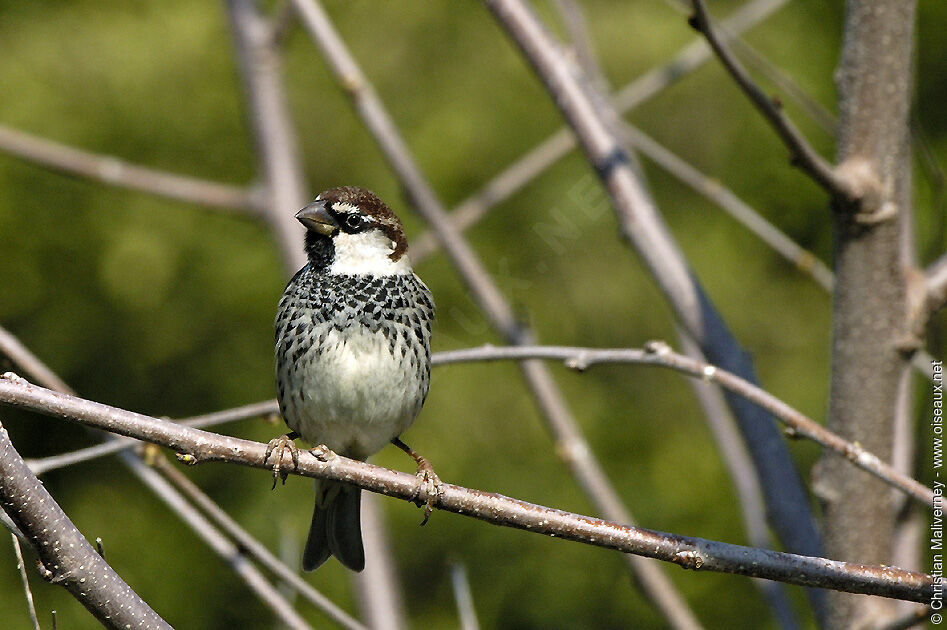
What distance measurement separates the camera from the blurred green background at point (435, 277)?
4910 mm

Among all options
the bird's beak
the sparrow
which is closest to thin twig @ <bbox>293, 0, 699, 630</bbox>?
the sparrow

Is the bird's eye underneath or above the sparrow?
above

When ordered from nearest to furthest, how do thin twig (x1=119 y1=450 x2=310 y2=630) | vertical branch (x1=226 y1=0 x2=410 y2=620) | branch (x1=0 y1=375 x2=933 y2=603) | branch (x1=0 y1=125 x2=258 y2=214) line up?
branch (x1=0 y1=375 x2=933 y2=603), thin twig (x1=119 y1=450 x2=310 y2=630), branch (x1=0 y1=125 x2=258 y2=214), vertical branch (x1=226 y1=0 x2=410 y2=620)

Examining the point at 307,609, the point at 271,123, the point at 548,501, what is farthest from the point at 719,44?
the point at 307,609

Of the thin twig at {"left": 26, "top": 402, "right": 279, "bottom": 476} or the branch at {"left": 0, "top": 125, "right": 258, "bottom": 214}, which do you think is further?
the branch at {"left": 0, "top": 125, "right": 258, "bottom": 214}

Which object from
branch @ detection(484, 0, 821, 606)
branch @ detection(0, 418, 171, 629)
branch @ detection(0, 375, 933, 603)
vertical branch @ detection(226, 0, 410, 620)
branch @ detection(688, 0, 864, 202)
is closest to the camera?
branch @ detection(0, 418, 171, 629)

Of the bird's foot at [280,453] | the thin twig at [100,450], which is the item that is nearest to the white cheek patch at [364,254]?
the thin twig at [100,450]

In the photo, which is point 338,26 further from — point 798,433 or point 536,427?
point 798,433

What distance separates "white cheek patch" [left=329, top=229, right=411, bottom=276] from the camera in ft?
8.01

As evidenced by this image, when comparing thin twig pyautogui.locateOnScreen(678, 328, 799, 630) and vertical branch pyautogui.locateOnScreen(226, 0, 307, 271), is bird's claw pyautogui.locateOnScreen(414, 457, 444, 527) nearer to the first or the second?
thin twig pyautogui.locateOnScreen(678, 328, 799, 630)

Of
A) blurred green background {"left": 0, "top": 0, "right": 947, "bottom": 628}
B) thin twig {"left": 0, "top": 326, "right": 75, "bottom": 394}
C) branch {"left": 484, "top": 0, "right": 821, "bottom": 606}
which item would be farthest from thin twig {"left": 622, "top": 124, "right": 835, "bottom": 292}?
blurred green background {"left": 0, "top": 0, "right": 947, "bottom": 628}

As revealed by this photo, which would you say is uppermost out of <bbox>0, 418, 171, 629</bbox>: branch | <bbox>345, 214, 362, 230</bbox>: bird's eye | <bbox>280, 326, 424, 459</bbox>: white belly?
<bbox>345, 214, 362, 230</bbox>: bird's eye

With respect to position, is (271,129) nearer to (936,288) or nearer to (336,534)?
(336,534)

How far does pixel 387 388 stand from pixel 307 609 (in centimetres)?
270
